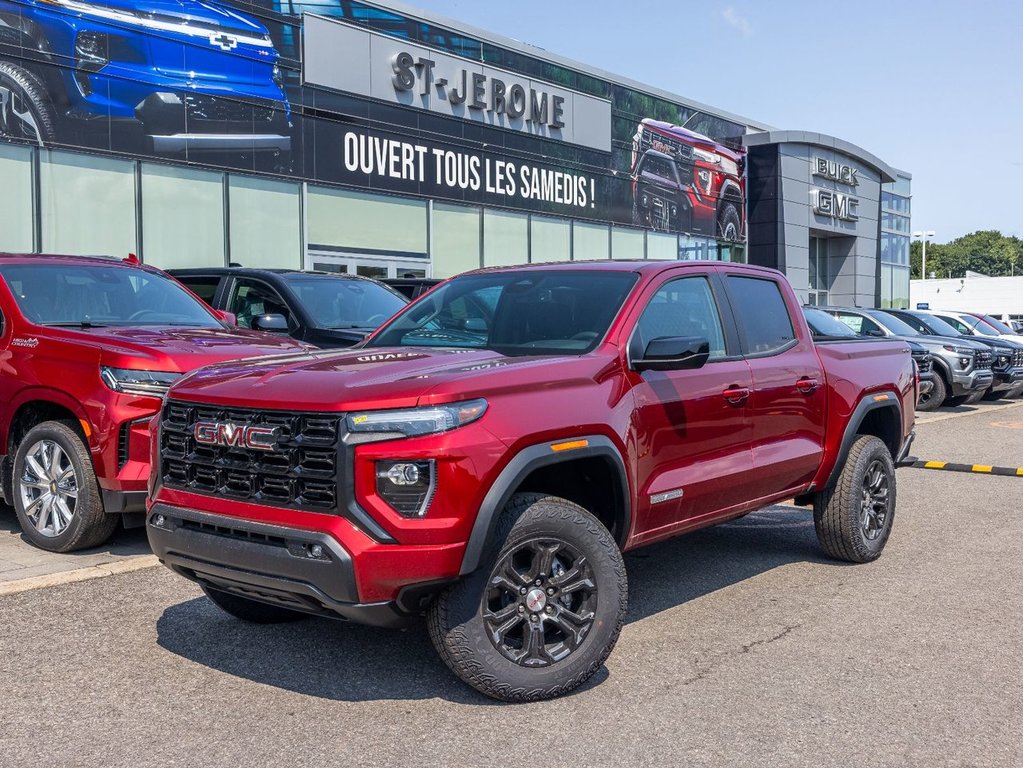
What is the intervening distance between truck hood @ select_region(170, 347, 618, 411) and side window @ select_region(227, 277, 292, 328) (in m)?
5.48

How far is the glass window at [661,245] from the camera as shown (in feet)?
105

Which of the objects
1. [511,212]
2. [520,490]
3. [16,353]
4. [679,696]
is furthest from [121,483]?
[511,212]

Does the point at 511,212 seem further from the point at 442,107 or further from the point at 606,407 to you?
the point at 606,407

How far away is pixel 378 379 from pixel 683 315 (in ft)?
6.38

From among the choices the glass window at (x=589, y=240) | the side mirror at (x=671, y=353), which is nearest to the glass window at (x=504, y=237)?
the glass window at (x=589, y=240)

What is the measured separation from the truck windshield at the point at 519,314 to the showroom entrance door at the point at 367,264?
603 inches

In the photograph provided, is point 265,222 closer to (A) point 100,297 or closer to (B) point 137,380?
(A) point 100,297

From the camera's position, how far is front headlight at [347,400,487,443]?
12.8 feet

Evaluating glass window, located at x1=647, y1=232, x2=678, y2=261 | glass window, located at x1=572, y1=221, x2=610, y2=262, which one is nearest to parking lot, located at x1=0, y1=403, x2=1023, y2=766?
glass window, located at x1=572, y1=221, x2=610, y2=262

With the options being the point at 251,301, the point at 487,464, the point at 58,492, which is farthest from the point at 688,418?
the point at 251,301

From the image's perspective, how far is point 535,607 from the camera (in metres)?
4.21

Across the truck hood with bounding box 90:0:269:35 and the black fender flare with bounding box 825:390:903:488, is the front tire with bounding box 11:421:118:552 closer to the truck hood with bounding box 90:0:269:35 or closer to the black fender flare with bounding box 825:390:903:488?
the black fender flare with bounding box 825:390:903:488

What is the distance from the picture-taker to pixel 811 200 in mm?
39906

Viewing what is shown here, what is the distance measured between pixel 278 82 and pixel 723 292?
54.0ft
